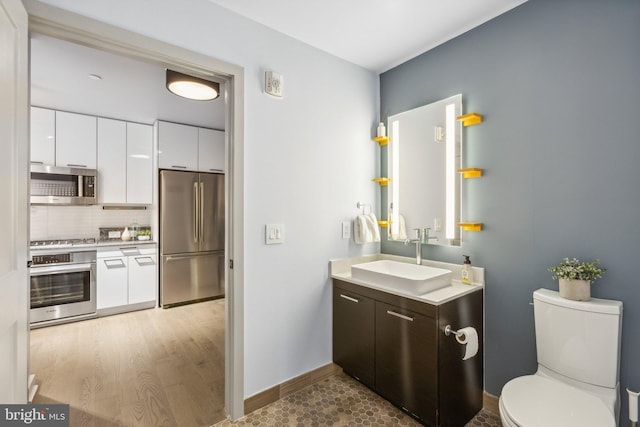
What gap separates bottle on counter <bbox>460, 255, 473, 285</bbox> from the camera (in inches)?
77.5

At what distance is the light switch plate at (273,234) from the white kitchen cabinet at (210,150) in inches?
108

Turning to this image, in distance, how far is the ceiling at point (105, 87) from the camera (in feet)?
7.70

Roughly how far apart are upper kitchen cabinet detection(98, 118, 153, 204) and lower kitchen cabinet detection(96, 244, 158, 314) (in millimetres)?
703

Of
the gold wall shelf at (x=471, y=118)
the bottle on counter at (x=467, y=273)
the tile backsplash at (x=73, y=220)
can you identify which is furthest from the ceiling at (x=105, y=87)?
the bottle on counter at (x=467, y=273)

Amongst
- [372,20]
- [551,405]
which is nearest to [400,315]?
[551,405]

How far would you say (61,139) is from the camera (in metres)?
3.56

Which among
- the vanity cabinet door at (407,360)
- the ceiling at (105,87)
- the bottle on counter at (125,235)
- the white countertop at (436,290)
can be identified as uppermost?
the ceiling at (105,87)

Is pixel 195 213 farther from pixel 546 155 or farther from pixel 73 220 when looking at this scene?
pixel 546 155

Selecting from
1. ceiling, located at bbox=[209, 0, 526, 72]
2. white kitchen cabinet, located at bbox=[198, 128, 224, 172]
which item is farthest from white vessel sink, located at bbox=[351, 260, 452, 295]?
white kitchen cabinet, located at bbox=[198, 128, 224, 172]

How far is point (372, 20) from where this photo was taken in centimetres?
192

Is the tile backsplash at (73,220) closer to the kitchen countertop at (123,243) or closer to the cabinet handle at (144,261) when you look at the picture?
the kitchen countertop at (123,243)

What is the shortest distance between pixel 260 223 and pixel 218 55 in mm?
1025

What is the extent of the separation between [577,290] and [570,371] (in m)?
0.39

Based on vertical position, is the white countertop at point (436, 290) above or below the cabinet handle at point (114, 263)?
above
